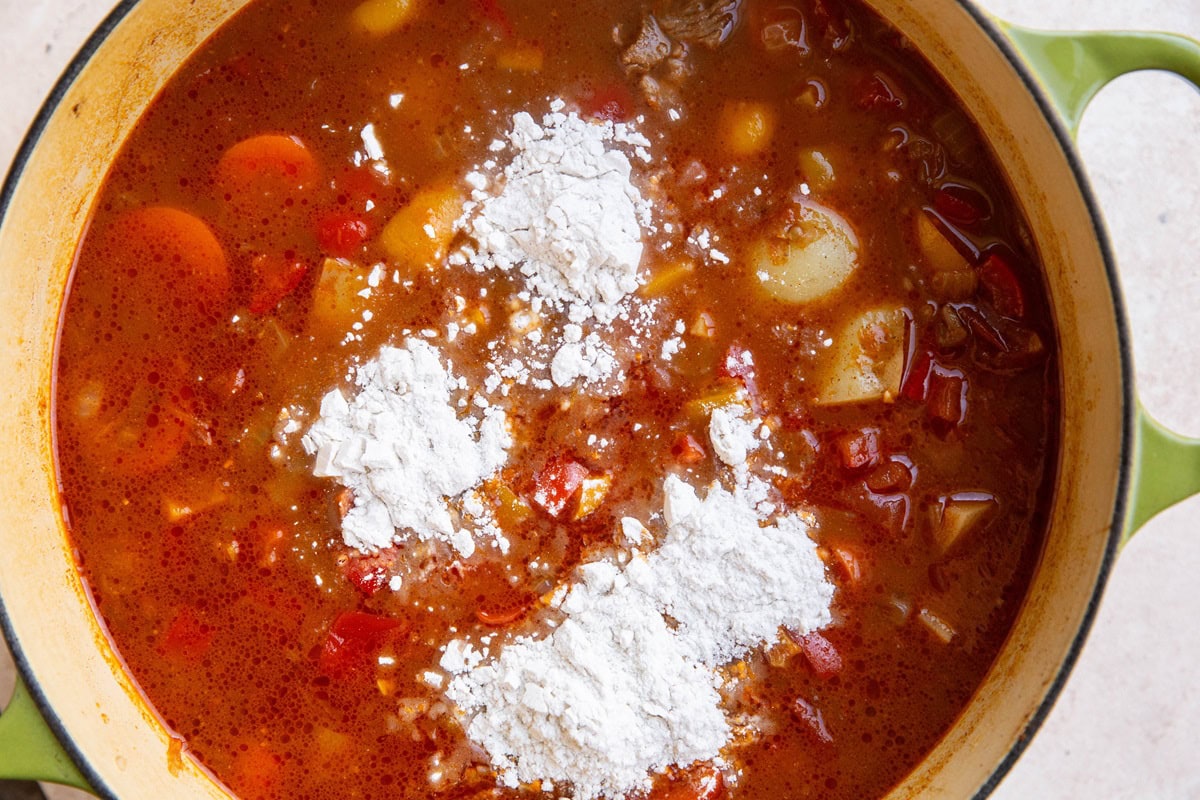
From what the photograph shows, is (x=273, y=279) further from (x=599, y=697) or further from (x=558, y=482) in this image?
(x=599, y=697)

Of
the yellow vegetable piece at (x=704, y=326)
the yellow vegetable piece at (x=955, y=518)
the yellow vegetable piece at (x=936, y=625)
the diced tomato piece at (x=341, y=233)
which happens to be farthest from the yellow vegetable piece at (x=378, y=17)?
the yellow vegetable piece at (x=936, y=625)

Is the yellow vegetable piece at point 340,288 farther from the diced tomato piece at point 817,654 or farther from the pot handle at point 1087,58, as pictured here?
the pot handle at point 1087,58

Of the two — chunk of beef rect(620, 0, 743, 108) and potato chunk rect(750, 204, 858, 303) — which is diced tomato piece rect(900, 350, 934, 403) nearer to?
potato chunk rect(750, 204, 858, 303)

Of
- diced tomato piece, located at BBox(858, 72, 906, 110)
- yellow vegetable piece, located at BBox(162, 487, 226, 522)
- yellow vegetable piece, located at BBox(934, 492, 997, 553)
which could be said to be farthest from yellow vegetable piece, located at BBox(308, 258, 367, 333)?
yellow vegetable piece, located at BBox(934, 492, 997, 553)

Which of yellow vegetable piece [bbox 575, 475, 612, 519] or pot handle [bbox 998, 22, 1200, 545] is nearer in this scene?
pot handle [bbox 998, 22, 1200, 545]

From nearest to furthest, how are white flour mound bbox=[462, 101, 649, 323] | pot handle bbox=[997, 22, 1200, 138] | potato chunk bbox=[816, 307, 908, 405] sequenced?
1. pot handle bbox=[997, 22, 1200, 138]
2. white flour mound bbox=[462, 101, 649, 323]
3. potato chunk bbox=[816, 307, 908, 405]

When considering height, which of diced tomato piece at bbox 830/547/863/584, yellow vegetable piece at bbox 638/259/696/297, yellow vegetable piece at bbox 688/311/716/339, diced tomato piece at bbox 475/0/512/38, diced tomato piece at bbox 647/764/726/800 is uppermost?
diced tomato piece at bbox 475/0/512/38

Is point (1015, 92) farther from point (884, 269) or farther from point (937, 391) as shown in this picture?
point (937, 391)
